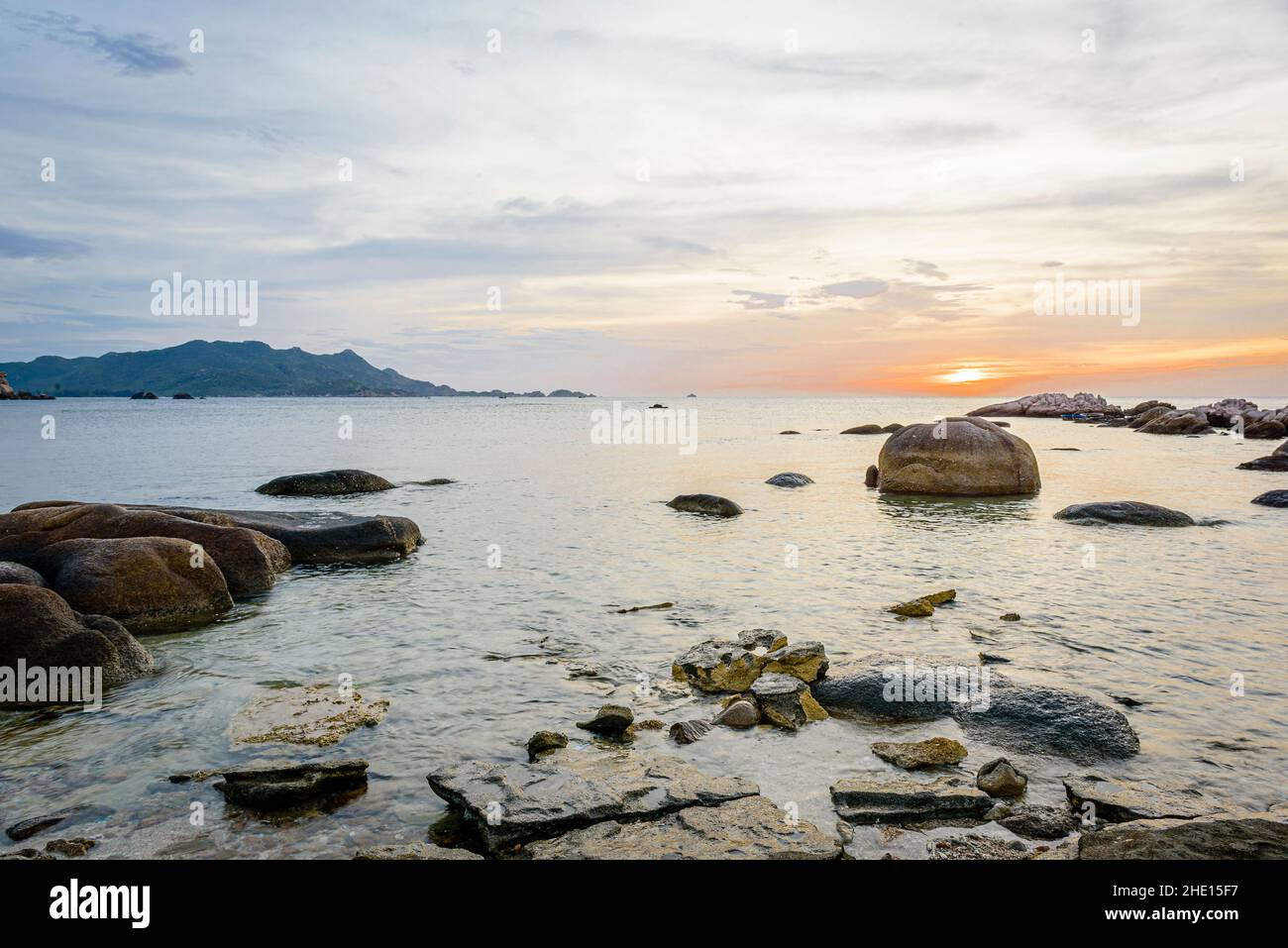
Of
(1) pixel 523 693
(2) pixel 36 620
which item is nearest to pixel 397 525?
(2) pixel 36 620

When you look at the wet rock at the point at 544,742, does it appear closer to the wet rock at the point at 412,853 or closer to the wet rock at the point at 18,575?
the wet rock at the point at 412,853

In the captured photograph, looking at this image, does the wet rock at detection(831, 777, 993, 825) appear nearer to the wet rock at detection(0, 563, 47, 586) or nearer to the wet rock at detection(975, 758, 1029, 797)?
the wet rock at detection(975, 758, 1029, 797)

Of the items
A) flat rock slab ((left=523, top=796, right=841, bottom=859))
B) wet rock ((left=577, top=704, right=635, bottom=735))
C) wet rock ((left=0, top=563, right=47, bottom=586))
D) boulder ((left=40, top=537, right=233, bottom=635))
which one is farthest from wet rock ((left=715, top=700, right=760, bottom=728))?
wet rock ((left=0, top=563, right=47, bottom=586))

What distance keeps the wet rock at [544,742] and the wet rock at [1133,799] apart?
13.6 feet

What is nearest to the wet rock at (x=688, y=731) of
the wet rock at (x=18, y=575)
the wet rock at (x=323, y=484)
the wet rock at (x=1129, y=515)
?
the wet rock at (x=18, y=575)

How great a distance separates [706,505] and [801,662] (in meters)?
13.2

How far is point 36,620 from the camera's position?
8.73 meters

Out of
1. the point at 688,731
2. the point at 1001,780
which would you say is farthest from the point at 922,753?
the point at 688,731

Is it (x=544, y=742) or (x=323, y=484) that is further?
(x=323, y=484)

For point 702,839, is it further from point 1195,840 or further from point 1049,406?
point 1049,406

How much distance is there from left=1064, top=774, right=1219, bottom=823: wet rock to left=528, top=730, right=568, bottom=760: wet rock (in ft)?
13.6

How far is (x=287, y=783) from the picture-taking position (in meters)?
6.07
